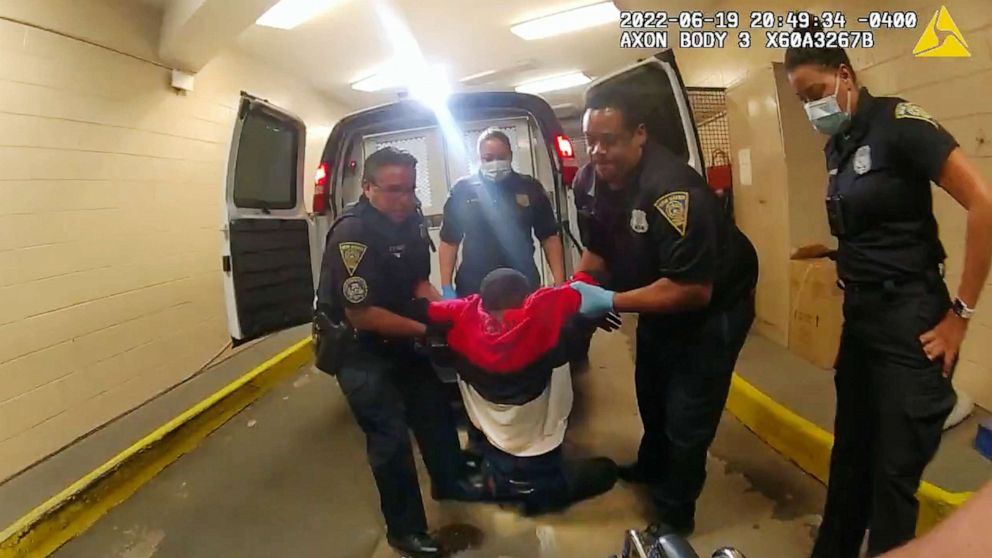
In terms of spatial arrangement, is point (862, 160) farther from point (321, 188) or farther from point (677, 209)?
point (321, 188)

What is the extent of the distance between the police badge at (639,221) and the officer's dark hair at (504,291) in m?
0.20

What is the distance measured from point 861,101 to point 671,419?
589mm

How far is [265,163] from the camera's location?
1440mm

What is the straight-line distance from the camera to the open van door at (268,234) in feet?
4.49

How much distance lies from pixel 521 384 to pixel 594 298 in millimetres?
209

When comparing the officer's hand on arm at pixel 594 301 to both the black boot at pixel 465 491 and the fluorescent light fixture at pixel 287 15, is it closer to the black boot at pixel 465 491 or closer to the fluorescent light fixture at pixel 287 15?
the black boot at pixel 465 491

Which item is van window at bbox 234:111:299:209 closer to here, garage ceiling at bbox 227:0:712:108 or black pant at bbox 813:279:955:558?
garage ceiling at bbox 227:0:712:108

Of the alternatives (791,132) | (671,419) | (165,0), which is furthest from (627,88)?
(165,0)

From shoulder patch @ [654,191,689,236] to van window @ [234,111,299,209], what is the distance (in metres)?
0.84

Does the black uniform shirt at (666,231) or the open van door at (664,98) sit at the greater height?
the open van door at (664,98)

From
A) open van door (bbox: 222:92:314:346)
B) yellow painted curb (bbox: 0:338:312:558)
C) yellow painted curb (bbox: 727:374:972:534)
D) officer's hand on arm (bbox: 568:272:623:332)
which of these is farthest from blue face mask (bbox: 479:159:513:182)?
yellow painted curb (bbox: 0:338:312:558)

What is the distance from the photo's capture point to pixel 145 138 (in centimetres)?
199

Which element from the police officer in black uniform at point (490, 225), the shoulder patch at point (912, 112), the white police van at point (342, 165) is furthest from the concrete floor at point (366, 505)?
the shoulder patch at point (912, 112)

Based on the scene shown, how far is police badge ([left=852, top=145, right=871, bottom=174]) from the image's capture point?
806 mm
